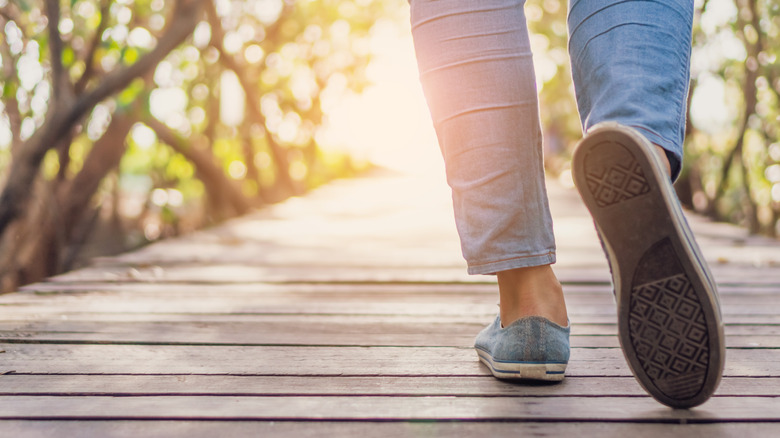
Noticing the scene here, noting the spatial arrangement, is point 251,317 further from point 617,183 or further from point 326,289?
point 617,183

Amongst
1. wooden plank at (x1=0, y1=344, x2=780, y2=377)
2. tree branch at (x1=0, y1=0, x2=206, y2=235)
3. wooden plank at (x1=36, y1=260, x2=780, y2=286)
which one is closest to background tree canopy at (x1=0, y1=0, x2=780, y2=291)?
tree branch at (x1=0, y1=0, x2=206, y2=235)

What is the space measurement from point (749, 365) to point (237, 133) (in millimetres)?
Answer: 7174

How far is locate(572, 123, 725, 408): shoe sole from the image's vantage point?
743mm

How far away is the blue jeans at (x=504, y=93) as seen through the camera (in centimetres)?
88

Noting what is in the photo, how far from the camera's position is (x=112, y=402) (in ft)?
2.93

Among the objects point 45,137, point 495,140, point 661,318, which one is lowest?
point 661,318

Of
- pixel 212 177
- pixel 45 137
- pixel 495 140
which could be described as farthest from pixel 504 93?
pixel 212 177

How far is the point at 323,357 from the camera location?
1.11 m

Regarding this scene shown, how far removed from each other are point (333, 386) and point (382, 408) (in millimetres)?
119

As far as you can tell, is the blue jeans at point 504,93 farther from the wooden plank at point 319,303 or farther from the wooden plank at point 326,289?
the wooden plank at point 326,289

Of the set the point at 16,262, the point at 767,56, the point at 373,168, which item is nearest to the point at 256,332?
the point at 16,262

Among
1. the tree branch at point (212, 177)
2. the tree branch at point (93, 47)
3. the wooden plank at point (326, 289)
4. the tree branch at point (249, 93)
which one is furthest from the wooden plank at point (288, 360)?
the tree branch at point (249, 93)

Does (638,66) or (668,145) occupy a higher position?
(638,66)

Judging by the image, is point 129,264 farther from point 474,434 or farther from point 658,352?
point 658,352
